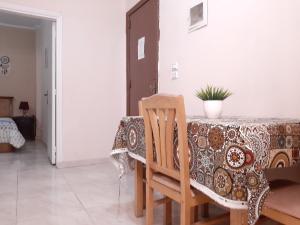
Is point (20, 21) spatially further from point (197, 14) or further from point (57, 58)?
point (197, 14)

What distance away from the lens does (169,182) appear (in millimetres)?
1513

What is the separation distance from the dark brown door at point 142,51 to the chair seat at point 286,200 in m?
2.10

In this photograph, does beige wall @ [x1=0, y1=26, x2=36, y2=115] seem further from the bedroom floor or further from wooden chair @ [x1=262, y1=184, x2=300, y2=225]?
wooden chair @ [x1=262, y1=184, x2=300, y2=225]

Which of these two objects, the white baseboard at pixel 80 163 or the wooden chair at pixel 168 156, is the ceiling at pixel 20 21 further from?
the wooden chair at pixel 168 156

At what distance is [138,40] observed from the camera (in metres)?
3.61

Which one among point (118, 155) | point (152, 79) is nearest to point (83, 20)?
point (152, 79)

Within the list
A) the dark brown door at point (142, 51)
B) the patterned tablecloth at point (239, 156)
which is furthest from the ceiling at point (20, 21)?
the patterned tablecloth at point (239, 156)

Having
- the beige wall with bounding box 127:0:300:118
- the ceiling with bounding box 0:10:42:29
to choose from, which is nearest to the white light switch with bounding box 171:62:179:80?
the beige wall with bounding box 127:0:300:118

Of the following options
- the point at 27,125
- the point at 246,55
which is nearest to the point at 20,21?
the point at 27,125

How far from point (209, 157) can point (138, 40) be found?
8.88 feet

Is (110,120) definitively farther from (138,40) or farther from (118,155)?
(118,155)

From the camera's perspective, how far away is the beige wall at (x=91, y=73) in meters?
3.71

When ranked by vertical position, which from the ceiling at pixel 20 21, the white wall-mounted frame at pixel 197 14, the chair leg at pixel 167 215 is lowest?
the chair leg at pixel 167 215

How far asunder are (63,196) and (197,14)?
2.07 meters
